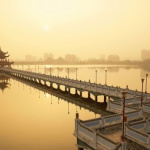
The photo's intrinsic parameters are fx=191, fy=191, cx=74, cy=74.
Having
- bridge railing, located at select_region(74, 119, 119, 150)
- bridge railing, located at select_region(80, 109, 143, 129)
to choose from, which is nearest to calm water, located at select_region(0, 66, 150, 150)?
bridge railing, located at select_region(80, 109, 143, 129)

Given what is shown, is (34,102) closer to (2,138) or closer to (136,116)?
(2,138)

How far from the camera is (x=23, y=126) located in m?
31.1

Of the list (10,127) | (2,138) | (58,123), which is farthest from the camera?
(58,123)

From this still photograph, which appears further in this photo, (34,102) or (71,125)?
(34,102)

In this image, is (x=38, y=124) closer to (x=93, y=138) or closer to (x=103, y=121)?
(x=103, y=121)

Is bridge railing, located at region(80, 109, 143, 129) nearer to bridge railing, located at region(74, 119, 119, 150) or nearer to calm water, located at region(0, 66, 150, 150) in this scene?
bridge railing, located at region(74, 119, 119, 150)

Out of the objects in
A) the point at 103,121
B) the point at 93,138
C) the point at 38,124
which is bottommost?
the point at 38,124

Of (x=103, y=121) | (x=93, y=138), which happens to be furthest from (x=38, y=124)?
(x=93, y=138)

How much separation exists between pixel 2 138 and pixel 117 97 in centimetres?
2120

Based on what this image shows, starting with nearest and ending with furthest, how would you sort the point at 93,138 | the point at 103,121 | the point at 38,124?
the point at 93,138 < the point at 103,121 < the point at 38,124

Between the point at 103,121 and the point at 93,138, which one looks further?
the point at 103,121

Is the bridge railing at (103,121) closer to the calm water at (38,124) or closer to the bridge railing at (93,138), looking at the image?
the bridge railing at (93,138)

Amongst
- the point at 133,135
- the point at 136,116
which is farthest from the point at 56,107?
the point at 133,135

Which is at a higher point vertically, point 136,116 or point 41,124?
point 136,116
